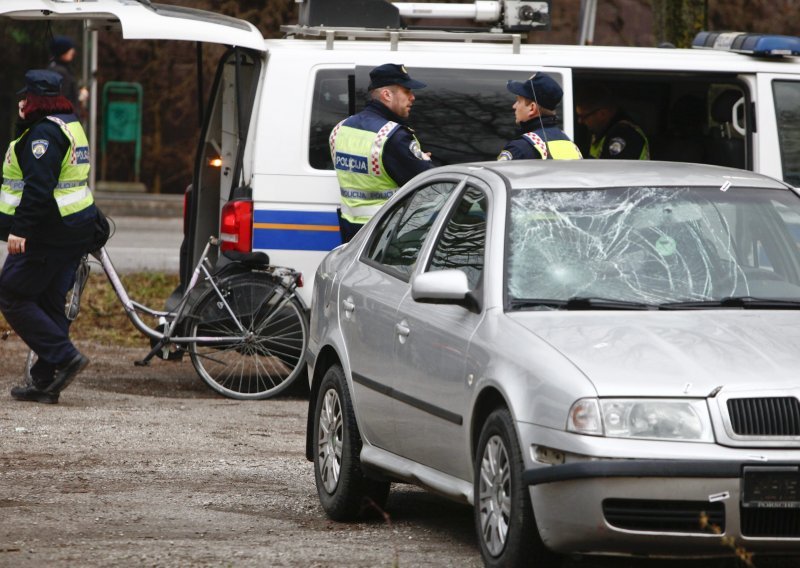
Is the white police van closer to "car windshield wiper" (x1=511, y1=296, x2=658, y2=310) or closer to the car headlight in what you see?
"car windshield wiper" (x1=511, y1=296, x2=658, y2=310)

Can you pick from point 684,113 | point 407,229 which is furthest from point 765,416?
point 684,113

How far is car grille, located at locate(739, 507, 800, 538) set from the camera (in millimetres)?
4875

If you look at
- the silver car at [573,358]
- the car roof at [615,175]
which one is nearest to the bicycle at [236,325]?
the silver car at [573,358]

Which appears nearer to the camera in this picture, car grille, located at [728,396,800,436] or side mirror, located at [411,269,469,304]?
car grille, located at [728,396,800,436]

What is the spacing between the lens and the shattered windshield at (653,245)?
18.7ft

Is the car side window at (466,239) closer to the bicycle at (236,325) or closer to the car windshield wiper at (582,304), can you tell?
the car windshield wiper at (582,304)

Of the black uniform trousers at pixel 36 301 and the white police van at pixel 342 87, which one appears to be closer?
the black uniform trousers at pixel 36 301

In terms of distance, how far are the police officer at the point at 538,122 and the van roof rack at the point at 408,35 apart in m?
1.08

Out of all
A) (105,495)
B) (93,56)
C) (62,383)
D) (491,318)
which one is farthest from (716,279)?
(93,56)

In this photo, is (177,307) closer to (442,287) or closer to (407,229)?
(407,229)

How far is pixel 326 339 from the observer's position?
6969mm

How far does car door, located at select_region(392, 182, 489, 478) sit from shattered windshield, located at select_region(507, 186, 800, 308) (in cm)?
19

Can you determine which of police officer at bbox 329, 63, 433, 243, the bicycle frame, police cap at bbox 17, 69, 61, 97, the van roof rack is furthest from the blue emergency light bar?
police cap at bbox 17, 69, 61, 97

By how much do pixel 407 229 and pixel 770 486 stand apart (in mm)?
2210
